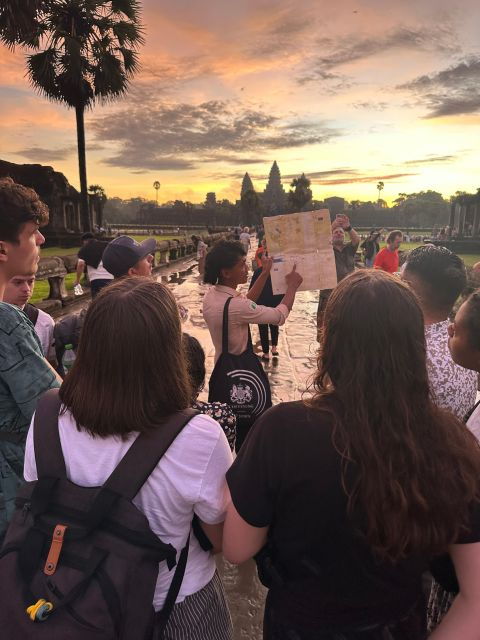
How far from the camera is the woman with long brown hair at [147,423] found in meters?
1.23

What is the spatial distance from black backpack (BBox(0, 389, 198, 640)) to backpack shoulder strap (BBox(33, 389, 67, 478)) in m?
0.03

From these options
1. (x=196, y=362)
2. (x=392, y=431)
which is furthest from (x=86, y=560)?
(x=196, y=362)

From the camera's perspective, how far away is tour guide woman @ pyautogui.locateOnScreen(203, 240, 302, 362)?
2.95m

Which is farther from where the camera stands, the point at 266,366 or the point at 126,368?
the point at 266,366

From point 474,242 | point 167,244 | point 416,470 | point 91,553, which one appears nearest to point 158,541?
point 91,553

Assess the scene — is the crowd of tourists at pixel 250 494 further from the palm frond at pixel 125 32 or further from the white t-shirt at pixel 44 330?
the palm frond at pixel 125 32

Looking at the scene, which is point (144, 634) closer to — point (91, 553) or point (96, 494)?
point (91, 553)

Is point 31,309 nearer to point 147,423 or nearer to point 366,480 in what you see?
point 147,423

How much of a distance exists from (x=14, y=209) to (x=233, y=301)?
142 centimetres

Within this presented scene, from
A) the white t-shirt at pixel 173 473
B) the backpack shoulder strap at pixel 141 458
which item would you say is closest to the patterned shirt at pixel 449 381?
the white t-shirt at pixel 173 473

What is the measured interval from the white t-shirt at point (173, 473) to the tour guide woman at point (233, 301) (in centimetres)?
167

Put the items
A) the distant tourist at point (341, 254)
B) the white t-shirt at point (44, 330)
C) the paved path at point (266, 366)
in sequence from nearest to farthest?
the paved path at point (266, 366) < the white t-shirt at point (44, 330) < the distant tourist at point (341, 254)

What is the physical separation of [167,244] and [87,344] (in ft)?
68.4

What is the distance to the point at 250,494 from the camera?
1189 millimetres
